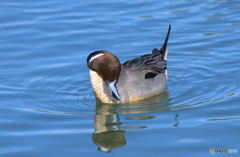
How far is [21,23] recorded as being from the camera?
1347 centimetres

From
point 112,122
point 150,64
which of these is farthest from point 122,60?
point 112,122

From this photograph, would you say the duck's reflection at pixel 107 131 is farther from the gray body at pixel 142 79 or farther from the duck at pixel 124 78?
the gray body at pixel 142 79

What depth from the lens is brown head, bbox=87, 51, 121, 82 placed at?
9.09 m

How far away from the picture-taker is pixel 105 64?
9219mm

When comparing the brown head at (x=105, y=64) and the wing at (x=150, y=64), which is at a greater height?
the wing at (x=150, y=64)

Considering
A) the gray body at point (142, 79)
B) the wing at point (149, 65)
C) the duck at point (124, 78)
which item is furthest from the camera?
the wing at point (149, 65)

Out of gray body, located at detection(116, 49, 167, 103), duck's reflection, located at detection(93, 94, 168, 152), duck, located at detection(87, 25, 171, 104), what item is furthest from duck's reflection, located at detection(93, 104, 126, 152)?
gray body, located at detection(116, 49, 167, 103)

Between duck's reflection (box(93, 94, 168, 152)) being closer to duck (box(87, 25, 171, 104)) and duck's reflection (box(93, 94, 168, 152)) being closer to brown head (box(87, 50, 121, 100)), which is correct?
duck (box(87, 25, 171, 104))

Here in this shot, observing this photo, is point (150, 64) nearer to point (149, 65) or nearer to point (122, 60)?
point (149, 65)

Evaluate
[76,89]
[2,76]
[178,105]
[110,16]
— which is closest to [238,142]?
[178,105]

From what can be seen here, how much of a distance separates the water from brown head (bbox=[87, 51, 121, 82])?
0.52 metres

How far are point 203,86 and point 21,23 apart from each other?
525cm

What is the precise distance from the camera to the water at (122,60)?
7.86m

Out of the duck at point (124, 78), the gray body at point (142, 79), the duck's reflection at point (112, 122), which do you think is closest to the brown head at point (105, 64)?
the duck at point (124, 78)
